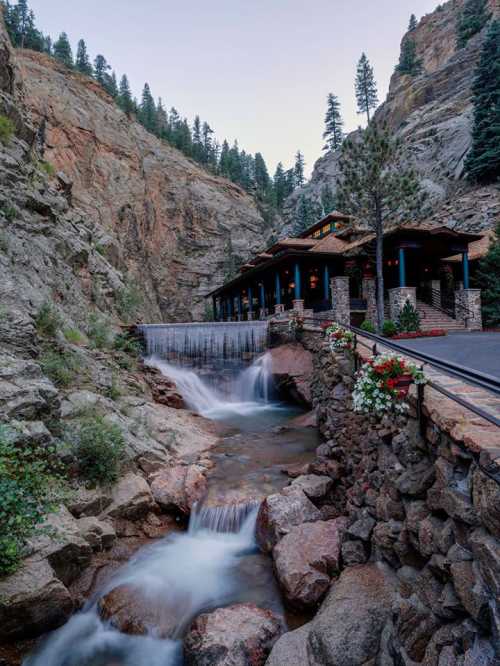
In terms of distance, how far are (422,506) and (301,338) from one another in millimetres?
13811

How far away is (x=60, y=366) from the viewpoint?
8.22 m

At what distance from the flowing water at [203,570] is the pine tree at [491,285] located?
18.3 meters

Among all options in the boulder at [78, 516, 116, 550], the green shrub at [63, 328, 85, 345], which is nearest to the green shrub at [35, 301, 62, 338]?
the green shrub at [63, 328, 85, 345]

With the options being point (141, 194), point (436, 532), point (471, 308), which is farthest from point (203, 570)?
point (141, 194)

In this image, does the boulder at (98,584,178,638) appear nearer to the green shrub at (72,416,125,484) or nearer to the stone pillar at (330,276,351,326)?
the green shrub at (72,416,125,484)

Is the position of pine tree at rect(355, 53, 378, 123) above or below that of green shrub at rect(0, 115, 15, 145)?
above

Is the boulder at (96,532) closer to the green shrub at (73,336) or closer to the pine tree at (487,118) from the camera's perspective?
the green shrub at (73,336)

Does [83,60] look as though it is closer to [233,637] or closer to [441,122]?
[441,122]

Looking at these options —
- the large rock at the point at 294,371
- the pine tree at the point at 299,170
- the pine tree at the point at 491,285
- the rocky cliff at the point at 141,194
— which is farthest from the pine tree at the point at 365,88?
the large rock at the point at 294,371

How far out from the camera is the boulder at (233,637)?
12.3ft

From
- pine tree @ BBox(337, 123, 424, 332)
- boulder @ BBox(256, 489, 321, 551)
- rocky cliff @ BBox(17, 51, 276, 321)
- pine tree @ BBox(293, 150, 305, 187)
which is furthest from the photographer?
pine tree @ BBox(293, 150, 305, 187)

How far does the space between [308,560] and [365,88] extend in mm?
85516

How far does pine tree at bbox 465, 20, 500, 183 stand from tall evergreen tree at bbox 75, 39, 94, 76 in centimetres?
5155

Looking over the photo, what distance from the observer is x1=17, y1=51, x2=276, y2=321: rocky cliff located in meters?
35.2
